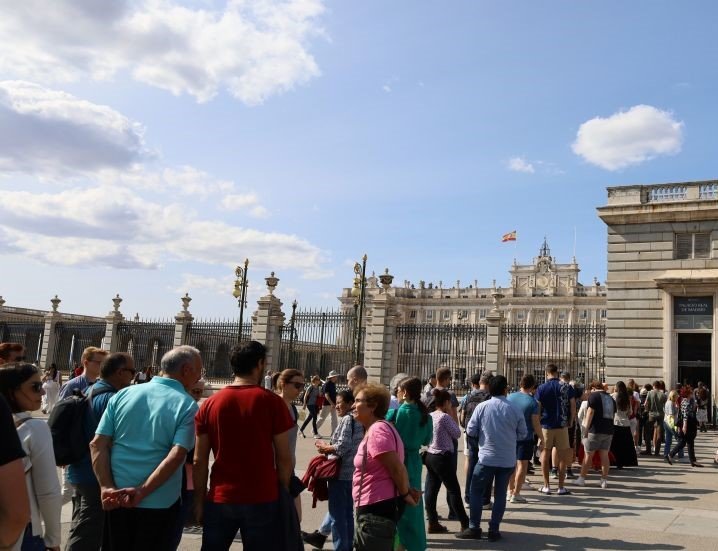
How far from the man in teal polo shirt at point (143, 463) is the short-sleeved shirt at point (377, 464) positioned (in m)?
1.56

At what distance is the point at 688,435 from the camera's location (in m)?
14.3

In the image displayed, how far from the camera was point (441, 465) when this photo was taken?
315 inches

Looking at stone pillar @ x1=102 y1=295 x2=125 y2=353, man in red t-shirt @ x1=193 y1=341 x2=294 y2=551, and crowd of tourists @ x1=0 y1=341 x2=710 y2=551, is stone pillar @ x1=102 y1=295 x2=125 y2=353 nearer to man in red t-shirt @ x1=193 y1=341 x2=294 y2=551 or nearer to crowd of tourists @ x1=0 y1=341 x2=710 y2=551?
crowd of tourists @ x1=0 y1=341 x2=710 y2=551

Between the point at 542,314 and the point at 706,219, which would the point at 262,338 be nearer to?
the point at 706,219

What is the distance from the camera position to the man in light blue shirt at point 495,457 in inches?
301

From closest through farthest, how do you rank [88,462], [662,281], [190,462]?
[190,462]
[88,462]
[662,281]

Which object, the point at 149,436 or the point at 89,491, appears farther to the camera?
the point at 89,491

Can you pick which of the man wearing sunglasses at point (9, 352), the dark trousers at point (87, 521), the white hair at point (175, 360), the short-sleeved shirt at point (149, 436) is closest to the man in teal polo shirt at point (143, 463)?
the short-sleeved shirt at point (149, 436)

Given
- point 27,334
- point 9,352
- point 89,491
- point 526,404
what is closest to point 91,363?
point 9,352

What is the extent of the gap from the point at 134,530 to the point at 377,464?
1.94 metres

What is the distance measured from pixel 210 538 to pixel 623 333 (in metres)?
21.8

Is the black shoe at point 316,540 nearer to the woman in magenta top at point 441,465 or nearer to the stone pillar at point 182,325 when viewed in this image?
the woman in magenta top at point 441,465

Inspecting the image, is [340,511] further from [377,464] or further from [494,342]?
[494,342]

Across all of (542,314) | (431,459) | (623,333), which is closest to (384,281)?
(623,333)
